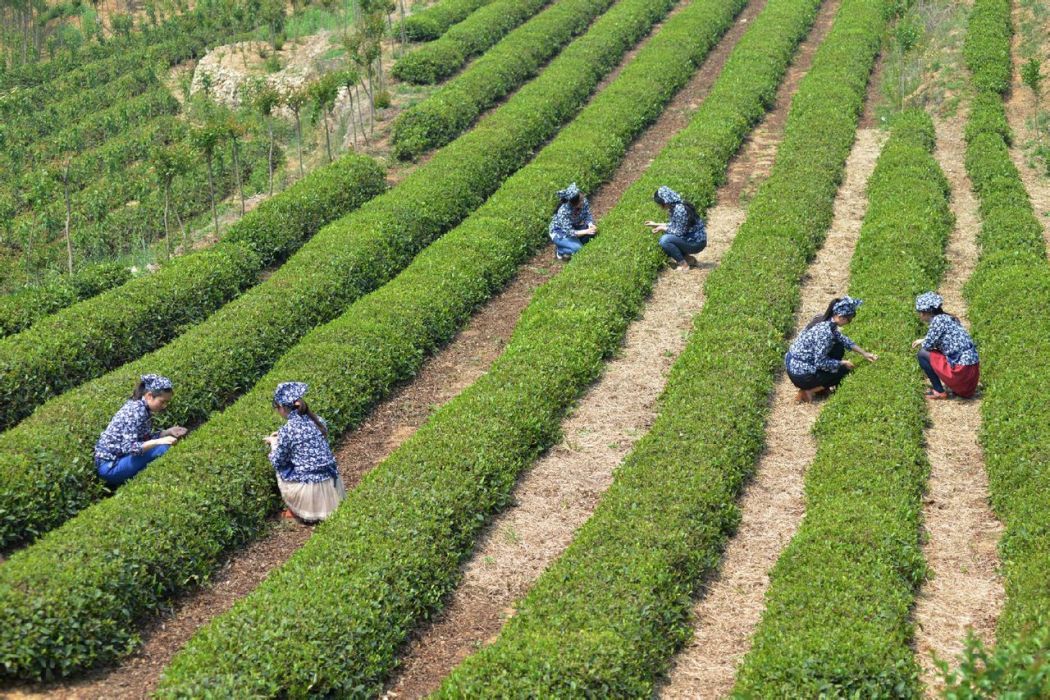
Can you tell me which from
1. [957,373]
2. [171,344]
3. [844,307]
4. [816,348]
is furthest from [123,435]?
[957,373]

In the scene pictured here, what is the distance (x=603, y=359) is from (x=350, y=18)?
29.9 m

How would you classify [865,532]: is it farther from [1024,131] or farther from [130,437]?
[1024,131]

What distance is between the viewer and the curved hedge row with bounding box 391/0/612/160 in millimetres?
25781

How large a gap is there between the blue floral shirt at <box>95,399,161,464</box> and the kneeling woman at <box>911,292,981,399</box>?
9618mm

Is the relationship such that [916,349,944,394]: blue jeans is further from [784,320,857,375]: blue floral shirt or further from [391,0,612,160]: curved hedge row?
[391,0,612,160]: curved hedge row

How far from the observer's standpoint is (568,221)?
2000 centimetres

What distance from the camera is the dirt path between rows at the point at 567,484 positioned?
10.9m

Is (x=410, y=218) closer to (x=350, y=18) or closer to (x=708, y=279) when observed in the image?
(x=708, y=279)

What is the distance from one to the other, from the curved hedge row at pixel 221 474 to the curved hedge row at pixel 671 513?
3.46 m

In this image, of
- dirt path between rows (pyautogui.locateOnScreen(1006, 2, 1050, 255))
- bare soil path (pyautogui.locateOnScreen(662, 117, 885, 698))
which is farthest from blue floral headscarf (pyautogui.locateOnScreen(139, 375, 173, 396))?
dirt path between rows (pyautogui.locateOnScreen(1006, 2, 1050, 255))

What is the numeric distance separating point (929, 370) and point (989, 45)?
18.5 meters

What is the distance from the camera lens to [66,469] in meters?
12.7

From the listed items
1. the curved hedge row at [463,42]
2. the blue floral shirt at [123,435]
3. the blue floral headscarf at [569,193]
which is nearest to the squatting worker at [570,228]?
the blue floral headscarf at [569,193]

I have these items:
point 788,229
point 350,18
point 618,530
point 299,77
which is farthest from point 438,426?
point 350,18
